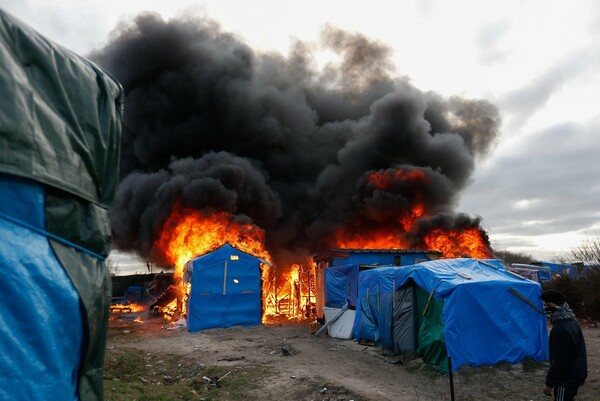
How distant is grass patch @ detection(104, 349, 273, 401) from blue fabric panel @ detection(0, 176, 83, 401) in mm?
6134

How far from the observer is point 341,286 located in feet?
60.9

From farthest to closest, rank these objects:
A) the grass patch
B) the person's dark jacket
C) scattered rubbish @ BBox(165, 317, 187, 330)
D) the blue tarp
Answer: the blue tarp
scattered rubbish @ BBox(165, 317, 187, 330)
the grass patch
the person's dark jacket

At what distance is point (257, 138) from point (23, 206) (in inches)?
1523

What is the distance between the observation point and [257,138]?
40.1m

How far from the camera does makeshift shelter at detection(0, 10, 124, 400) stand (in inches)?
73.8

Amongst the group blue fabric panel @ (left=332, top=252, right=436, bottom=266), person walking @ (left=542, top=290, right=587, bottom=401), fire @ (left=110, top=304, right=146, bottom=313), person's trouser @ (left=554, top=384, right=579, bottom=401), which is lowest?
fire @ (left=110, top=304, right=146, bottom=313)

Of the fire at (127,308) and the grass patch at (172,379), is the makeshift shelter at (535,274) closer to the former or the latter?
the grass patch at (172,379)

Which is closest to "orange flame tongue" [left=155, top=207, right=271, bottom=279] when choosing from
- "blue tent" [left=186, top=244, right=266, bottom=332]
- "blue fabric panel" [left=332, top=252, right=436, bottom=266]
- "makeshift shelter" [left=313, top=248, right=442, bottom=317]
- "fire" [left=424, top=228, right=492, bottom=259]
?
"makeshift shelter" [left=313, top=248, right=442, bottom=317]

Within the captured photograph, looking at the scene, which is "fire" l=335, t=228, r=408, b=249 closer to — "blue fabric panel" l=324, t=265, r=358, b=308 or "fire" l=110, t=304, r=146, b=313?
"fire" l=110, t=304, r=146, b=313

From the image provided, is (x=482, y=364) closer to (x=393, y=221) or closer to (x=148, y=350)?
Answer: (x=148, y=350)

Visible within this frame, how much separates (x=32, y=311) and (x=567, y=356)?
6081mm

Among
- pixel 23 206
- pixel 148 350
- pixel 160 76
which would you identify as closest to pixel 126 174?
pixel 160 76

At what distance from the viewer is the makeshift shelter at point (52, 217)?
1874mm

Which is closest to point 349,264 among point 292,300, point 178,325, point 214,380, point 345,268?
point 345,268
